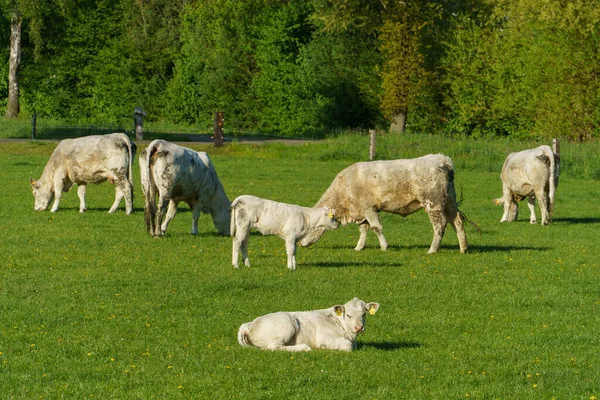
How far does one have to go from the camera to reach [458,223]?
2127cm

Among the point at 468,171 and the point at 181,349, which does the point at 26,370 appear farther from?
the point at 468,171

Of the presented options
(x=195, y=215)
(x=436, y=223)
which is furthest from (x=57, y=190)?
(x=436, y=223)

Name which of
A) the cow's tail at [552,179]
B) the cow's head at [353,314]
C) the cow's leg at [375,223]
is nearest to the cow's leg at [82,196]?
the cow's leg at [375,223]

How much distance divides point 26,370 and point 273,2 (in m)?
57.4

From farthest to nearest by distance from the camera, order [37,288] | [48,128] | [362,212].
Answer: [48,128]
[362,212]
[37,288]

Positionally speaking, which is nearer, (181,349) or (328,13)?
(181,349)

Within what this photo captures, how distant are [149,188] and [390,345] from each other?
428 inches

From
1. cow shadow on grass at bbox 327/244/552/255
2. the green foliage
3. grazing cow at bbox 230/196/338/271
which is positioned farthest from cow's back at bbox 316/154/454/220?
the green foliage

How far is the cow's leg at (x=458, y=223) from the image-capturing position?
69.2 ft

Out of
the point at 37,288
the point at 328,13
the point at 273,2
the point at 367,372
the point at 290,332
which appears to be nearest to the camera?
the point at 367,372

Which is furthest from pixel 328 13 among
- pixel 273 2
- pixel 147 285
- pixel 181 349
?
pixel 181 349

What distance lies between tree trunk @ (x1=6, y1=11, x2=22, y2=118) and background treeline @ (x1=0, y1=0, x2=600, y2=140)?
1016 mm

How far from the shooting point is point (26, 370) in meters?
11.2

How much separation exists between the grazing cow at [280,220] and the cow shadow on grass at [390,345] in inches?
207
